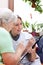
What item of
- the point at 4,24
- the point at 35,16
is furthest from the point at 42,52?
the point at 4,24

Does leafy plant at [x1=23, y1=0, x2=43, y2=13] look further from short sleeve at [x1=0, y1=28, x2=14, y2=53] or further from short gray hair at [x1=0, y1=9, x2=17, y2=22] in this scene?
short sleeve at [x1=0, y1=28, x2=14, y2=53]

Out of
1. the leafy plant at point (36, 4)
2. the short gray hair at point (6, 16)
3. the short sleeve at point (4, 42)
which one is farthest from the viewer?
the leafy plant at point (36, 4)

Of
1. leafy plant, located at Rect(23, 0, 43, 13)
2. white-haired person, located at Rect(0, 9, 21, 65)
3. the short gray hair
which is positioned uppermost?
the short gray hair

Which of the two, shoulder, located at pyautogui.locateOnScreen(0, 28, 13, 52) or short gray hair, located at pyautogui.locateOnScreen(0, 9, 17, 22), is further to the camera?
short gray hair, located at pyautogui.locateOnScreen(0, 9, 17, 22)

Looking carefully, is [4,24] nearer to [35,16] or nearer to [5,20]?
[5,20]

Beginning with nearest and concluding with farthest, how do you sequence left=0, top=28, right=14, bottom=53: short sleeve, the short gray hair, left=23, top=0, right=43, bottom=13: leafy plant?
left=0, top=28, right=14, bottom=53: short sleeve
the short gray hair
left=23, top=0, right=43, bottom=13: leafy plant

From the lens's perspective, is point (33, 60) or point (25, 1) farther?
point (25, 1)

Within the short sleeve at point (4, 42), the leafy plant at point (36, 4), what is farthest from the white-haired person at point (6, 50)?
the leafy plant at point (36, 4)

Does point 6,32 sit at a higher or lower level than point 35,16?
higher

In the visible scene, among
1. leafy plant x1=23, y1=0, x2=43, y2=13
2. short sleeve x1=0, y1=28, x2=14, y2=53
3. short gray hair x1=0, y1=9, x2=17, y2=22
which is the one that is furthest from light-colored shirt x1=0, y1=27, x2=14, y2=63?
leafy plant x1=23, y1=0, x2=43, y2=13

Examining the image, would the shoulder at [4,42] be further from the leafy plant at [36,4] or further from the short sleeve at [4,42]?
the leafy plant at [36,4]

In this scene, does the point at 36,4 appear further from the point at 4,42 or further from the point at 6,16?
the point at 4,42

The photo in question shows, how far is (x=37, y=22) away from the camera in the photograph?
14.3 ft

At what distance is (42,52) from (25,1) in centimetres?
146
